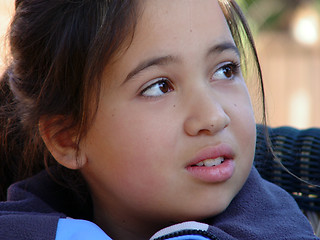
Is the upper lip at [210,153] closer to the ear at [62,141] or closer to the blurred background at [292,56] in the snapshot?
the ear at [62,141]

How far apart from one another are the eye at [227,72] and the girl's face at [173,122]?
0.01 metres

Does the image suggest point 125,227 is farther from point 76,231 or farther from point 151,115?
point 151,115

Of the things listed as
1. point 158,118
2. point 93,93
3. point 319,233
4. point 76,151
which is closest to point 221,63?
point 158,118

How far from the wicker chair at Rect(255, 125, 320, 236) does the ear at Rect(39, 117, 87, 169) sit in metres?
0.70

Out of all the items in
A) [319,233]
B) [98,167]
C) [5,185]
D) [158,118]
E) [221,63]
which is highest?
[221,63]

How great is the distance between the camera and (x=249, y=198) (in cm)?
144

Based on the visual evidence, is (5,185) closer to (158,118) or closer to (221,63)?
(158,118)

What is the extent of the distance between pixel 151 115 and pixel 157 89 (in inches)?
3.1

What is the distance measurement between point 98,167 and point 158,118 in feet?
0.89

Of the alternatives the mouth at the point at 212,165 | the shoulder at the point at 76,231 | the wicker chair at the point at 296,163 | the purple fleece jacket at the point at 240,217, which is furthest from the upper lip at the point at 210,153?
A: the wicker chair at the point at 296,163

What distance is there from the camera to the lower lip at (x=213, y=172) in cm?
134

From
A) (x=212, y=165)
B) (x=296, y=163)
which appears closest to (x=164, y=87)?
(x=212, y=165)

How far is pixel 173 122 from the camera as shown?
134 cm

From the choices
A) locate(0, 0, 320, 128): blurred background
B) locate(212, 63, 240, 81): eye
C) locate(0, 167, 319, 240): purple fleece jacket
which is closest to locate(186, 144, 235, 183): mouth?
locate(0, 167, 319, 240): purple fleece jacket
